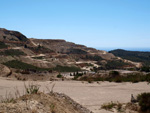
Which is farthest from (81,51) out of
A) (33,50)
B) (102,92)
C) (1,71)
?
(102,92)

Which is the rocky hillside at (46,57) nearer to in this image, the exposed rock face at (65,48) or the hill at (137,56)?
the exposed rock face at (65,48)

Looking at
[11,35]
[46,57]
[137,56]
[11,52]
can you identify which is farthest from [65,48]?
[137,56]

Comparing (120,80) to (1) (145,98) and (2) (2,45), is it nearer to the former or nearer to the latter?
(1) (145,98)

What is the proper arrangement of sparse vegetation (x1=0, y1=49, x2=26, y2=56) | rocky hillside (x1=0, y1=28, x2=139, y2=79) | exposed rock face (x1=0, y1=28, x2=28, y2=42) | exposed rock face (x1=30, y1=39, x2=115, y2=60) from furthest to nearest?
exposed rock face (x1=30, y1=39, x2=115, y2=60)
exposed rock face (x1=0, y1=28, x2=28, y2=42)
sparse vegetation (x1=0, y1=49, x2=26, y2=56)
rocky hillside (x1=0, y1=28, x2=139, y2=79)

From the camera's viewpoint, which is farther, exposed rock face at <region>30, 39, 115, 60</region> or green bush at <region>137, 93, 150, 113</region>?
exposed rock face at <region>30, 39, 115, 60</region>

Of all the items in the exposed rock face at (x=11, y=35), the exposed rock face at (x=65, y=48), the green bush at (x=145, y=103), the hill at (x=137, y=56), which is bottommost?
the green bush at (x=145, y=103)

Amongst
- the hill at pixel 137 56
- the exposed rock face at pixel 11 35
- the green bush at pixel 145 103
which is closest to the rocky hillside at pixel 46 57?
the exposed rock face at pixel 11 35

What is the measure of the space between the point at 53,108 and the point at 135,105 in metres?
6.92

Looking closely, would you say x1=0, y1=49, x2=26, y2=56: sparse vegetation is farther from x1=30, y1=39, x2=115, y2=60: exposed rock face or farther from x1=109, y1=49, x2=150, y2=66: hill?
x1=109, y1=49, x2=150, y2=66: hill

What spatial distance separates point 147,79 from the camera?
21.2 metres

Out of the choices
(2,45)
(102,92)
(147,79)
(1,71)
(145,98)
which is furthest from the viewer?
(2,45)

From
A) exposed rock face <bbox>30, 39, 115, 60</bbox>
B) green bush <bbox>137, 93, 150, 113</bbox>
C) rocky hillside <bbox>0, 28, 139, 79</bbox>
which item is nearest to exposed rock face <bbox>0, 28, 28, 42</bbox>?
rocky hillside <bbox>0, 28, 139, 79</bbox>

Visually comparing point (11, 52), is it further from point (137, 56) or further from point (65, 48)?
point (137, 56)

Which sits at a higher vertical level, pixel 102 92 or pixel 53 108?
pixel 53 108
